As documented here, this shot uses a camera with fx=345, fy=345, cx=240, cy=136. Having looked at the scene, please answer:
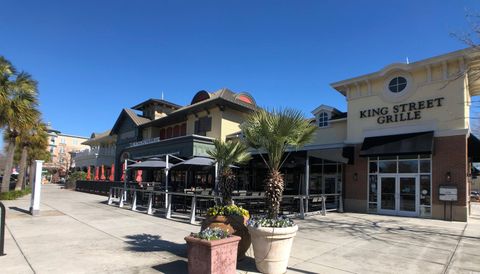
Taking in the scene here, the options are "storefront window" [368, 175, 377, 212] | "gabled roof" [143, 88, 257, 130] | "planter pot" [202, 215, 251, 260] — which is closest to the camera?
"planter pot" [202, 215, 251, 260]

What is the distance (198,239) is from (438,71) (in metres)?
15.0

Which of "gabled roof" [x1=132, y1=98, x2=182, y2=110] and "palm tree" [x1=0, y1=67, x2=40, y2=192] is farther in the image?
"gabled roof" [x1=132, y1=98, x2=182, y2=110]

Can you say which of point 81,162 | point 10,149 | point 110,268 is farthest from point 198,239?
point 81,162

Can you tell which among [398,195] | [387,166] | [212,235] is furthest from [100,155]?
[212,235]

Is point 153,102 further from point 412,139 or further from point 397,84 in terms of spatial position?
point 412,139

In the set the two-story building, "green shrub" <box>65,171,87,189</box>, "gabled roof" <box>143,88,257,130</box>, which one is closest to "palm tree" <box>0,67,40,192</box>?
the two-story building

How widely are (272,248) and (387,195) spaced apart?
12.9 metres

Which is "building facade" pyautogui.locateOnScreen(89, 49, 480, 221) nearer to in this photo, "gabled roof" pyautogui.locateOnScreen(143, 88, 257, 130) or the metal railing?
the metal railing

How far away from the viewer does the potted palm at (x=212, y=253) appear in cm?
556

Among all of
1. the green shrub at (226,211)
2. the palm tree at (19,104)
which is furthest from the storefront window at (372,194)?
the palm tree at (19,104)

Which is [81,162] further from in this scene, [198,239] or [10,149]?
[198,239]

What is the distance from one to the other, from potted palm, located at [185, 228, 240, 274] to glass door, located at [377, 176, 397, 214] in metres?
13.4

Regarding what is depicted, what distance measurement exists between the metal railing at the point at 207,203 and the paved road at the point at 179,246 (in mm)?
1150

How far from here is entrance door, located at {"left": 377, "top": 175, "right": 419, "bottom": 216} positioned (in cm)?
1630
